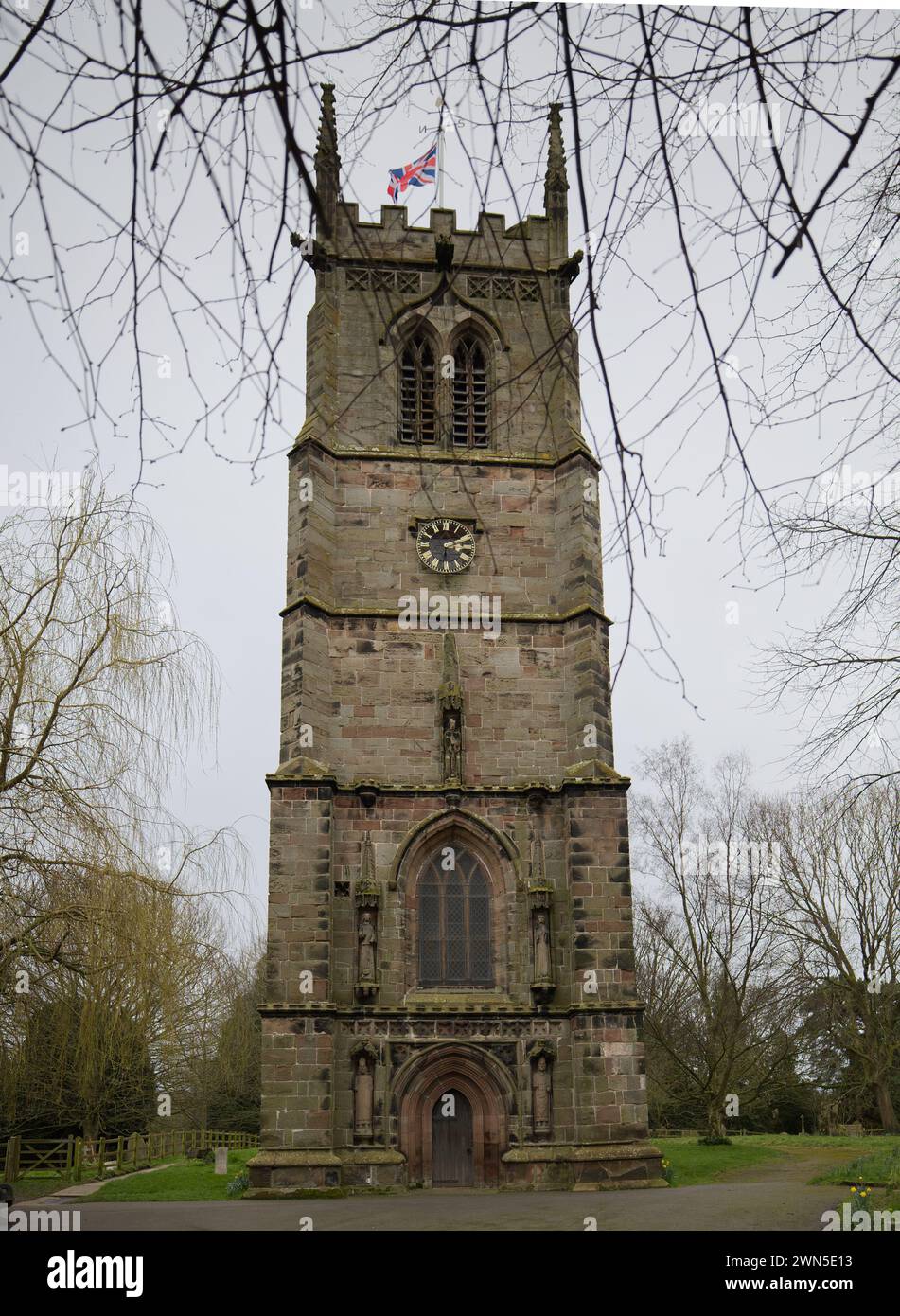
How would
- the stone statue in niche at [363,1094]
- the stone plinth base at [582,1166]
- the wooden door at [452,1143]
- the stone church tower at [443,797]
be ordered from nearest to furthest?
the stone plinth base at [582,1166] < the stone statue in niche at [363,1094] < the stone church tower at [443,797] < the wooden door at [452,1143]

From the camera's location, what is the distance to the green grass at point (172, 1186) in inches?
691

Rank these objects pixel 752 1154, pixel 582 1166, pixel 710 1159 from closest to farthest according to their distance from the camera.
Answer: pixel 582 1166
pixel 710 1159
pixel 752 1154

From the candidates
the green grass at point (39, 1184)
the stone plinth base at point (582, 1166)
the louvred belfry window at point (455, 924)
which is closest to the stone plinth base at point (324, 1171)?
the stone plinth base at point (582, 1166)

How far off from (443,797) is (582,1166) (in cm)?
563

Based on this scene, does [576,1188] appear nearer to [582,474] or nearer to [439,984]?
[439,984]

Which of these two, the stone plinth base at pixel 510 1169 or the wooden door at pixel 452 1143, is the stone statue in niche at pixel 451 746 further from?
the stone plinth base at pixel 510 1169

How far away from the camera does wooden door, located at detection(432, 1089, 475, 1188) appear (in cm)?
1856

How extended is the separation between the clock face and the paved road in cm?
973

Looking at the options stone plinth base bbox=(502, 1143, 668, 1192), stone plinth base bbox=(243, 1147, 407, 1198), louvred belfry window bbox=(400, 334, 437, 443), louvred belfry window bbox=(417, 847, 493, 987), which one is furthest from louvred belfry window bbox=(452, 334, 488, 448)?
stone plinth base bbox=(243, 1147, 407, 1198)

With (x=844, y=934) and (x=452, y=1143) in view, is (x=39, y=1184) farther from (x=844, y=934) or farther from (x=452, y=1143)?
(x=844, y=934)

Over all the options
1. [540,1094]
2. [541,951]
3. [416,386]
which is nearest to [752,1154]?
[540,1094]

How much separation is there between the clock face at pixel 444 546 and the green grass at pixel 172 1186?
10.2 m

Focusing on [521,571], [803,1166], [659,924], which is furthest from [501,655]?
[659,924]

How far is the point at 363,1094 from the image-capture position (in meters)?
18.4
